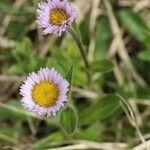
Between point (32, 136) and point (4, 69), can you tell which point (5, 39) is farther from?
point (32, 136)

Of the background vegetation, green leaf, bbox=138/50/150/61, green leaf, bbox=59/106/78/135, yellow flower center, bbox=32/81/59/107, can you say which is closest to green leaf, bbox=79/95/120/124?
the background vegetation

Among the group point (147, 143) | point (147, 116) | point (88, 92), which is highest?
point (88, 92)

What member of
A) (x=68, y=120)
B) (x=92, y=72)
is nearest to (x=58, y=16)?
(x=68, y=120)

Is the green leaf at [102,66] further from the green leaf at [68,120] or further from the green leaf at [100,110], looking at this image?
the green leaf at [68,120]

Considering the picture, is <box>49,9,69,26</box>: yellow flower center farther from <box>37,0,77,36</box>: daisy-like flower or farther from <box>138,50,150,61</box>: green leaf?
<box>138,50,150,61</box>: green leaf

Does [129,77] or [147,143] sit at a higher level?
[129,77]

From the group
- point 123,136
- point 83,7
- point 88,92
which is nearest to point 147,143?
point 123,136
